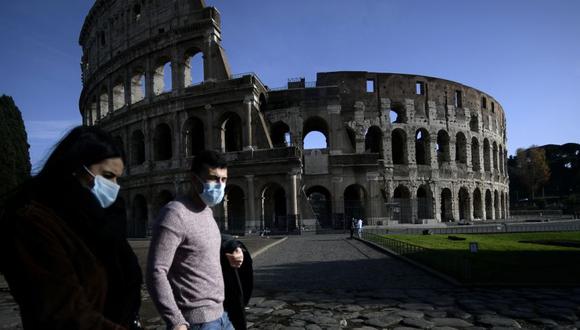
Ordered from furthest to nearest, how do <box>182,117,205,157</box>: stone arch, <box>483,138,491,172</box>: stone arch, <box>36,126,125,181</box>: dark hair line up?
<box>483,138,491,172</box>: stone arch, <box>182,117,205,157</box>: stone arch, <box>36,126,125,181</box>: dark hair

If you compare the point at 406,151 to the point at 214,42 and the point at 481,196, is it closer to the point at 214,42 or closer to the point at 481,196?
the point at 481,196

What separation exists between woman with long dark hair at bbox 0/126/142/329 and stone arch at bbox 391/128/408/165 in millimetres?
32806

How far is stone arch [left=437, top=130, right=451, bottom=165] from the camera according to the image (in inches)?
1372

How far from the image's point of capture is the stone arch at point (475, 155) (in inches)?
1459

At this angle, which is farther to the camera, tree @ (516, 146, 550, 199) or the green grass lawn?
tree @ (516, 146, 550, 199)

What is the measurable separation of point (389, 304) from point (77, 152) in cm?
569

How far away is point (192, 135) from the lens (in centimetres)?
3141

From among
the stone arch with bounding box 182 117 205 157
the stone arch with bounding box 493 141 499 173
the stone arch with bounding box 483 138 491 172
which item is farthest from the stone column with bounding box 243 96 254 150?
the stone arch with bounding box 493 141 499 173

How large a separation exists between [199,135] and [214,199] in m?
30.1

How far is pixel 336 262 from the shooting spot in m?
11.9

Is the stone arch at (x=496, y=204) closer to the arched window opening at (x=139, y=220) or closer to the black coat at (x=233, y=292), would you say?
the arched window opening at (x=139, y=220)

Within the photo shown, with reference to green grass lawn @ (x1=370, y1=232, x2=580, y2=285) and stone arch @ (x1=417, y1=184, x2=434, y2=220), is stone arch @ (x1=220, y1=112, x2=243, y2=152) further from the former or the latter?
green grass lawn @ (x1=370, y1=232, x2=580, y2=285)

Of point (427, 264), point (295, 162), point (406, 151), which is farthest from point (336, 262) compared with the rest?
point (406, 151)

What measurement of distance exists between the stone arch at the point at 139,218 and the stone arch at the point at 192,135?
5.72m
